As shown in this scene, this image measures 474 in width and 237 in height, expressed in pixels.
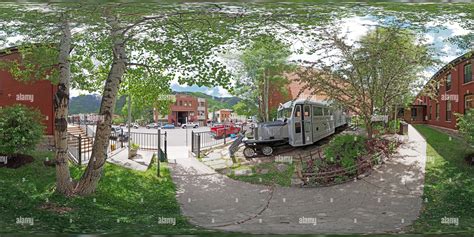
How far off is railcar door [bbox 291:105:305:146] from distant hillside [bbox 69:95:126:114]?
1.34m

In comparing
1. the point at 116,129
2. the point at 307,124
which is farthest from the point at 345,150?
the point at 116,129

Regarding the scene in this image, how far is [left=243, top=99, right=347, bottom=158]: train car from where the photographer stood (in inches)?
99.9

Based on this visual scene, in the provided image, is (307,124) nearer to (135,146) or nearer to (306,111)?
(306,111)

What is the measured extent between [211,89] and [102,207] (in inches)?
52.4

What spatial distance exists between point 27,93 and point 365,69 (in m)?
2.69

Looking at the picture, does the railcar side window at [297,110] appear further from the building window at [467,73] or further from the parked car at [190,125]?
the building window at [467,73]

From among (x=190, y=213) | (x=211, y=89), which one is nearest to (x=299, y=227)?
(x=190, y=213)

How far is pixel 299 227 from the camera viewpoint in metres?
2.72

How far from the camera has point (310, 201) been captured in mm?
2662

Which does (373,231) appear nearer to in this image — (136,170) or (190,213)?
(190,213)

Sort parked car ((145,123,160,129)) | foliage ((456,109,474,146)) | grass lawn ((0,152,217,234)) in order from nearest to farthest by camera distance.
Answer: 1. parked car ((145,123,160,129))
2. grass lawn ((0,152,217,234))
3. foliage ((456,109,474,146))

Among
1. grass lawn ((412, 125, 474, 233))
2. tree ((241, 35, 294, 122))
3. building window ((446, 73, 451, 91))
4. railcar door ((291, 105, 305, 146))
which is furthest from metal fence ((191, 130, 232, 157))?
building window ((446, 73, 451, 91))

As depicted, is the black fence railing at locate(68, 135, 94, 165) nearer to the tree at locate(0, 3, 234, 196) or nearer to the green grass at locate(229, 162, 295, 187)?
the tree at locate(0, 3, 234, 196)

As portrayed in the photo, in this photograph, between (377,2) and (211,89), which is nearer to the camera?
(211,89)
